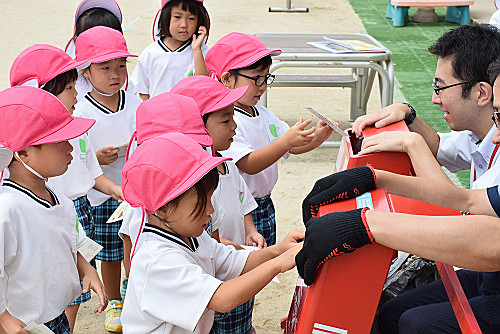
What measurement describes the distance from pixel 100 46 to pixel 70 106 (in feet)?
1.59

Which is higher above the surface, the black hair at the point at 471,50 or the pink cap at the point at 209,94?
the black hair at the point at 471,50

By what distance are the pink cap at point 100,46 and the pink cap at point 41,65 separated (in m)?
0.26

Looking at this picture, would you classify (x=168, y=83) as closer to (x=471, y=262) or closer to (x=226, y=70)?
(x=226, y=70)

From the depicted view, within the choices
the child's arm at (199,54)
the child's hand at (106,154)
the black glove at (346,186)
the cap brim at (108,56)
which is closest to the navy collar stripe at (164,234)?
the black glove at (346,186)

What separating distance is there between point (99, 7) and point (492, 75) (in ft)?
8.00

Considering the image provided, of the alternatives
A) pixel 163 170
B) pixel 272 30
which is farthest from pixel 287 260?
pixel 272 30

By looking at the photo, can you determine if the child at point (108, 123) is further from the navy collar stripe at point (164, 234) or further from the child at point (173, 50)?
the navy collar stripe at point (164, 234)

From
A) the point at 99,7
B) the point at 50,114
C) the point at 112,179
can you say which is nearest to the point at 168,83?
the point at 99,7

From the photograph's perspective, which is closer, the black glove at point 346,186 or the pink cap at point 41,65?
the black glove at point 346,186

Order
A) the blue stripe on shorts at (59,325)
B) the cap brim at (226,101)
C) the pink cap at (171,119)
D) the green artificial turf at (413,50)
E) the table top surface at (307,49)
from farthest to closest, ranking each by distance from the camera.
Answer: the green artificial turf at (413,50) → the table top surface at (307,49) → the cap brim at (226,101) → the pink cap at (171,119) → the blue stripe on shorts at (59,325)

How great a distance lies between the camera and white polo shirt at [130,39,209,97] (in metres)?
4.04

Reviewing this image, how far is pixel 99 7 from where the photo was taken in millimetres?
3867

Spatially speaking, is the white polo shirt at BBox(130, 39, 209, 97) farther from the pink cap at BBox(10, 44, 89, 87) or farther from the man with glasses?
the man with glasses

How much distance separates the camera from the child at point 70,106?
2787 millimetres
